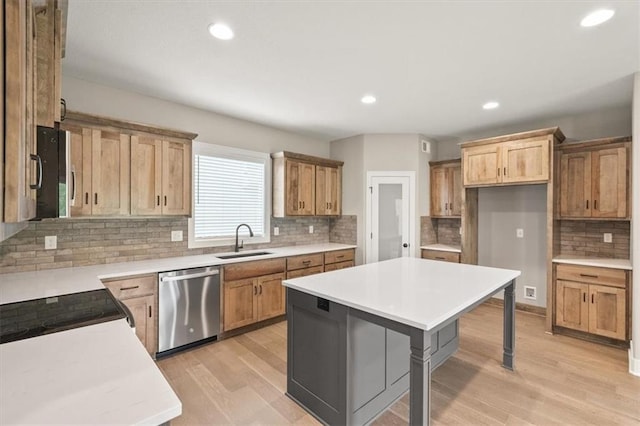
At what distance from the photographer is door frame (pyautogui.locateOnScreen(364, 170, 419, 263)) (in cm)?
494

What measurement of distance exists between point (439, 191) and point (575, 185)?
1.76 m

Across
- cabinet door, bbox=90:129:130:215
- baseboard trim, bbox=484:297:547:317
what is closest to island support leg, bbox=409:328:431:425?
cabinet door, bbox=90:129:130:215

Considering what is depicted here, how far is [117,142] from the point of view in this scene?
286 cm

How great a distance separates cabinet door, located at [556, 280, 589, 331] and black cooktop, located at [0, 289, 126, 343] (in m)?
4.40

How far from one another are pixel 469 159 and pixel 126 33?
4.22 metres

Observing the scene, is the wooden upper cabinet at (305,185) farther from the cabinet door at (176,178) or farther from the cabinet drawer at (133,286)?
the cabinet drawer at (133,286)

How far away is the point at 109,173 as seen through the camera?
2.82 m

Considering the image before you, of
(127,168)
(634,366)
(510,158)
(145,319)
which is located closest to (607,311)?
(634,366)

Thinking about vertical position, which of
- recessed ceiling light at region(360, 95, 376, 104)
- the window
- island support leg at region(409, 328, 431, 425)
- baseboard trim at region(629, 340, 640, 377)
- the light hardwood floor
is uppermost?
recessed ceiling light at region(360, 95, 376, 104)

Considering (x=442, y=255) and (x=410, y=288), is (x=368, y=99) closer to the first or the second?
(x=410, y=288)

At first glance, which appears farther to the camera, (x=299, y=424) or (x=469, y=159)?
(x=469, y=159)

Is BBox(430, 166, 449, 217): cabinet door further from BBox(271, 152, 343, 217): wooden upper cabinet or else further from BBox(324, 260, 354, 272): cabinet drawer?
BBox(324, 260, 354, 272): cabinet drawer

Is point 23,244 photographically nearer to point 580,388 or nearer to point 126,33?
point 126,33

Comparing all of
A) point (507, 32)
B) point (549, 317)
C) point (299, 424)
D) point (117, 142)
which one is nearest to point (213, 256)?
point (117, 142)
